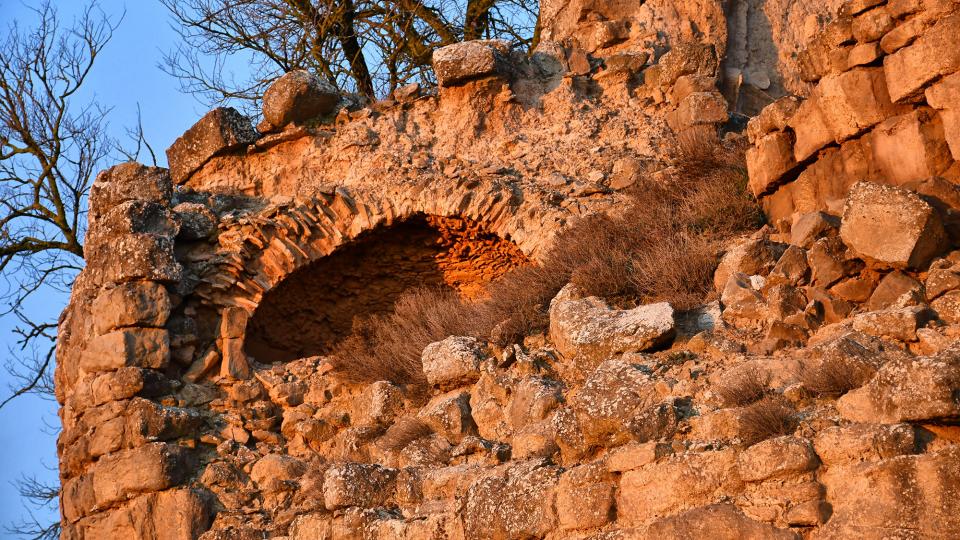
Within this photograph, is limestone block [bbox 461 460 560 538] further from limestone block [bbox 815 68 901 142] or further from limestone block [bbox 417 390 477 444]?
limestone block [bbox 815 68 901 142]

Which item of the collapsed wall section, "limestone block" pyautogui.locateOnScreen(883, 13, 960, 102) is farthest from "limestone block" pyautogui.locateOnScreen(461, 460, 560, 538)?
"limestone block" pyautogui.locateOnScreen(883, 13, 960, 102)

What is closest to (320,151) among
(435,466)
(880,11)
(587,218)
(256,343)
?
(256,343)

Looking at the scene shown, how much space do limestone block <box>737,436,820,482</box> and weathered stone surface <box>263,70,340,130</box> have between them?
5366 mm

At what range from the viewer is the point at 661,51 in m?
9.09

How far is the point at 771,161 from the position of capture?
669 centimetres

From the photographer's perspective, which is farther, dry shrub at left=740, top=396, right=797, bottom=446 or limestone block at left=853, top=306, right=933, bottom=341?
limestone block at left=853, top=306, right=933, bottom=341

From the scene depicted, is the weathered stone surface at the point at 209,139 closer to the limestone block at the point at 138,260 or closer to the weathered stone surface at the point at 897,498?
→ the limestone block at the point at 138,260

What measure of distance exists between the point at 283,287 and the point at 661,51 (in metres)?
3.61

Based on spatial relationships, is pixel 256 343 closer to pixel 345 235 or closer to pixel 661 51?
pixel 345 235

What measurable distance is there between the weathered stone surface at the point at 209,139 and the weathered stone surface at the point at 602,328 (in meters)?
3.62

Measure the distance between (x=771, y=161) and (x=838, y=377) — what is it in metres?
2.21

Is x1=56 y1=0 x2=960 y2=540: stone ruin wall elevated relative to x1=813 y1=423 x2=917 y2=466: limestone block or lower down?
elevated

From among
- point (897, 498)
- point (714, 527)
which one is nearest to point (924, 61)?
point (897, 498)

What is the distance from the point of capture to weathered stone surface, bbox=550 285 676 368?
582 cm
